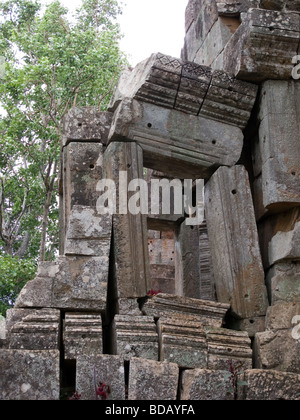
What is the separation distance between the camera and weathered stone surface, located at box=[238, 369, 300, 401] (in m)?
6.30

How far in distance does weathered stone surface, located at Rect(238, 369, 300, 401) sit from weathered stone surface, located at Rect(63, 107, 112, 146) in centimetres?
324

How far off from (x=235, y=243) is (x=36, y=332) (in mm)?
2606

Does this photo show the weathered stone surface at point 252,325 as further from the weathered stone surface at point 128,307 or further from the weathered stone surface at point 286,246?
the weathered stone surface at point 128,307

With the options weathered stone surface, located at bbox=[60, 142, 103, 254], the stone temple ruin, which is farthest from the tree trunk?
weathered stone surface, located at bbox=[60, 142, 103, 254]

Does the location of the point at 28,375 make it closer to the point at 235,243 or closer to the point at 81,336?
the point at 81,336

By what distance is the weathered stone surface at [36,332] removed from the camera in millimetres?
6406

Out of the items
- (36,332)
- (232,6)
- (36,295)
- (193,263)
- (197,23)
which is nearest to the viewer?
(36,332)

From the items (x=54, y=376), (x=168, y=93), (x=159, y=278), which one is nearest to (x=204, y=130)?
(x=168, y=93)

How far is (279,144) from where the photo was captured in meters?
8.20

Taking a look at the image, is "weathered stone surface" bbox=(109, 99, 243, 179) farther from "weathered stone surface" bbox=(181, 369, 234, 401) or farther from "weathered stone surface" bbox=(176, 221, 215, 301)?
"weathered stone surface" bbox=(181, 369, 234, 401)

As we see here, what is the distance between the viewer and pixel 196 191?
10367 millimetres

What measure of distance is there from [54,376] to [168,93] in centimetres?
358

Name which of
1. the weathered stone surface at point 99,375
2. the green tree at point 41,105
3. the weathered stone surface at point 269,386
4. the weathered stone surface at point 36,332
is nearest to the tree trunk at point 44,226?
the green tree at point 41,105

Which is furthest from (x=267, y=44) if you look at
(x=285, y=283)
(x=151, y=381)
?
(x=151, y=381)
